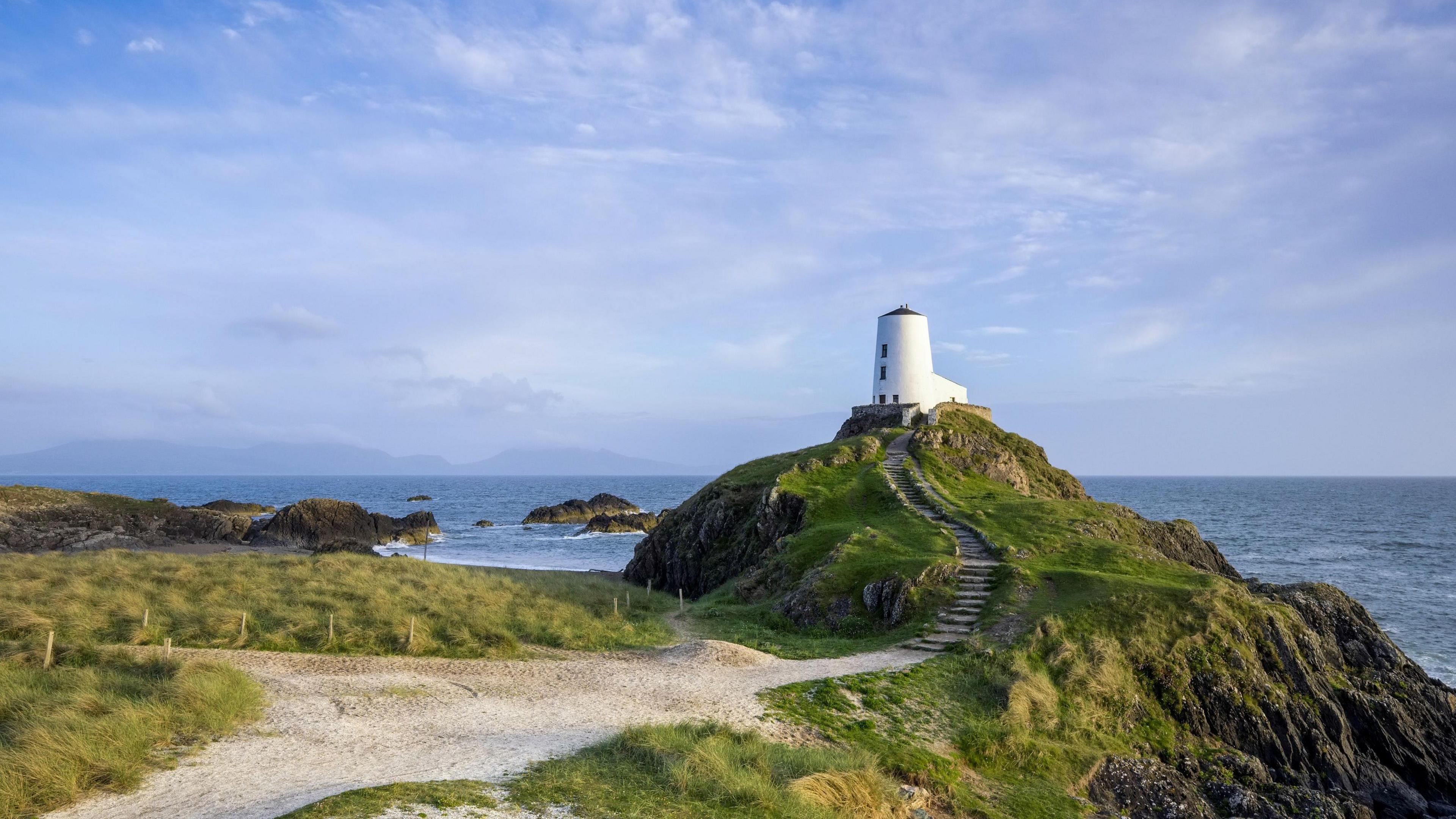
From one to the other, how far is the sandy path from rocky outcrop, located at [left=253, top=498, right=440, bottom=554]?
146ft

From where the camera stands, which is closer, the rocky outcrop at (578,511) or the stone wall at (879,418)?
the stone wall at (879,418)

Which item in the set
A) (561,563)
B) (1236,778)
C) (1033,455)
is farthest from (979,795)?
(561,563)

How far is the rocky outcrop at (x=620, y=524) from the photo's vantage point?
302 feet

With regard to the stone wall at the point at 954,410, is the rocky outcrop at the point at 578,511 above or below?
below

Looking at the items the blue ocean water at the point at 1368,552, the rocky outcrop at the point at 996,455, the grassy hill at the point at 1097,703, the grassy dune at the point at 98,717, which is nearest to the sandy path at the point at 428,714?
the grassy dune at the point at 98,717

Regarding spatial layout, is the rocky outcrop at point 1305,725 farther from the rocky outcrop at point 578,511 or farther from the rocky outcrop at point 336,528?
the rocky outcrop at point 578,511

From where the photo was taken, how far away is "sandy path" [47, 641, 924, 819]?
1317 centimetres

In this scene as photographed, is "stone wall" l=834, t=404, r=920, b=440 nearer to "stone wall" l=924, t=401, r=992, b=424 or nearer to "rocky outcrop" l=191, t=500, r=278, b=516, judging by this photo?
"stone wall" l=924, t=401, r=992, b=424

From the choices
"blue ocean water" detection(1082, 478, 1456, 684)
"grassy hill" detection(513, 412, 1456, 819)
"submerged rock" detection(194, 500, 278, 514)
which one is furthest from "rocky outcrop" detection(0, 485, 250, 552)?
"blue ocean water" detection(1082, 478, 1456, 684)

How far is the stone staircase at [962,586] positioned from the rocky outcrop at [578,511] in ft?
218

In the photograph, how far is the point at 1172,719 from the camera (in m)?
22.3

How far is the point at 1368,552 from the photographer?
253ft

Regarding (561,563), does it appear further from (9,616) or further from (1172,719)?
(1172,719)

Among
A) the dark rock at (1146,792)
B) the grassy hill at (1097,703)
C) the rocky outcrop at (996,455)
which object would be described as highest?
the rocky outcrop at (996,455)
